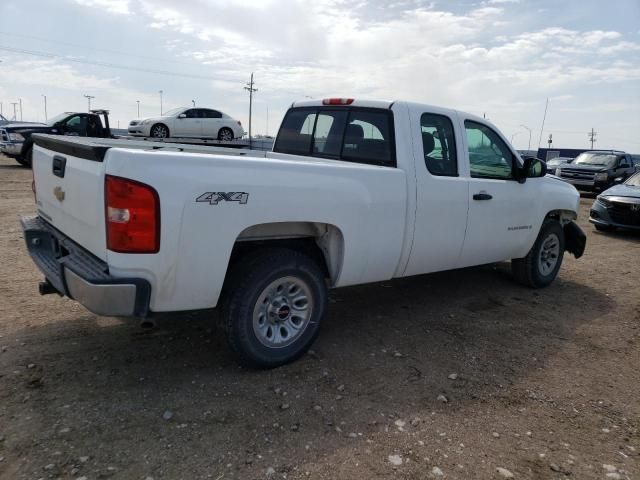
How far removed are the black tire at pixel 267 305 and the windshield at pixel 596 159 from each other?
1852 cm

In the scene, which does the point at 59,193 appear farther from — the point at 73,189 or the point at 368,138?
the point at 368,138

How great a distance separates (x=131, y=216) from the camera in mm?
2715

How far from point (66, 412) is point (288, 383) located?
1.37m

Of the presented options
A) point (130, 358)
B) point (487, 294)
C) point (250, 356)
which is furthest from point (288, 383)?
point (487, 294)

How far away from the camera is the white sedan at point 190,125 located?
19.2 metres

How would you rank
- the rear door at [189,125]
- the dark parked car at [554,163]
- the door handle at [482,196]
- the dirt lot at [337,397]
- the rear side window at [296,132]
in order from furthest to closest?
the dark parked car at [554,163]
the rear door at [189,125]
the rear side window at [296,132]
the door handle at [482,196]
the dirt lot at [337,397]

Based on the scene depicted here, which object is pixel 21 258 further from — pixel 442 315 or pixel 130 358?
pixel 442 315

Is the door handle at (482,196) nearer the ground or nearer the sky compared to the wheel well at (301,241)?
nearer the sky

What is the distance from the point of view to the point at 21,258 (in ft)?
20.1

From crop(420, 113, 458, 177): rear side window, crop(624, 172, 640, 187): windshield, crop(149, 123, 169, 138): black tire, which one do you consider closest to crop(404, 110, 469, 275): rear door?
crop(420, 113, 458, 177): rear side window

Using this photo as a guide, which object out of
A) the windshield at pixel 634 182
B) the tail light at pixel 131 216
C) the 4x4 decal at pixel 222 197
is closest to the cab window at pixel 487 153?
the 4x4 decal at pixel 222 197

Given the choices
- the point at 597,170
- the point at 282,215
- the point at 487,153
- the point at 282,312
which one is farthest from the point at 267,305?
the point at 597,170

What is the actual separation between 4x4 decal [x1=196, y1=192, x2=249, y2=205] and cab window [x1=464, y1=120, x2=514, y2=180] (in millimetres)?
2561

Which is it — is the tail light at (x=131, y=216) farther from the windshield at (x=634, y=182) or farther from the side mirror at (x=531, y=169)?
the windshield at (x=634, y=182)
